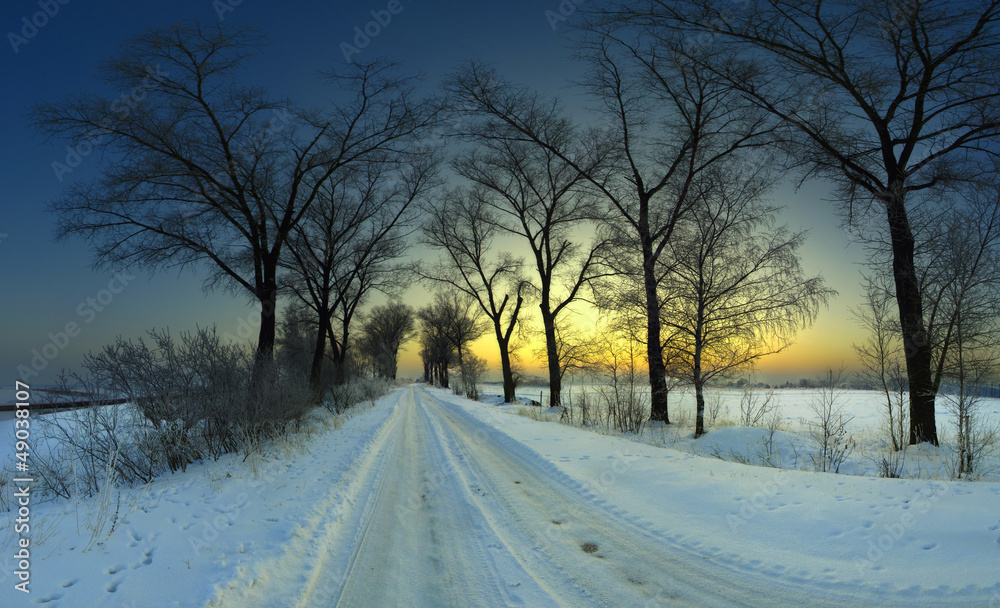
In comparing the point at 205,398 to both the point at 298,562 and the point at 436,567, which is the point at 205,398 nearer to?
the point at 298,562

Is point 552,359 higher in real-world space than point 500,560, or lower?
higher

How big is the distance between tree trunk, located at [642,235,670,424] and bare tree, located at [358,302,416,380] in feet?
137

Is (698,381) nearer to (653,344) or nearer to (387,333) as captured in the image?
(653,344)

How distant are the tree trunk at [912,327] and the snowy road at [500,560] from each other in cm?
934

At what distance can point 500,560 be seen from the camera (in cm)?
400

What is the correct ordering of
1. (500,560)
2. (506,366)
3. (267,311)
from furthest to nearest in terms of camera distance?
(506,366) → (267,311) → (500,560)

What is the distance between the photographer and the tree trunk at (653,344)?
545 inches

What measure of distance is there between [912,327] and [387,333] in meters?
53.5

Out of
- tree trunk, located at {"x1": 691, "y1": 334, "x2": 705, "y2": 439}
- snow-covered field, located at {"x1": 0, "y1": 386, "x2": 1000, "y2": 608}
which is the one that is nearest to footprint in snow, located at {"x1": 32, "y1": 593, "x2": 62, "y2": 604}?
snow-covered field, located at {"x1": 0, "y1": 386, "x2": 1000, "y2": 608}

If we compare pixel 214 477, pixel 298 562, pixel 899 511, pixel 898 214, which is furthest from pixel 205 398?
pixel 898 214

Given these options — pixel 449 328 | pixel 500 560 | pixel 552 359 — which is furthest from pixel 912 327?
pixel 449 328

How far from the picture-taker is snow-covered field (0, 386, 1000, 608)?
3361 millimetres

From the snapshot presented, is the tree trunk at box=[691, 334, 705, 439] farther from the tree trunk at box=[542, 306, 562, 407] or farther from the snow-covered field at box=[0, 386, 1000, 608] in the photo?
the tree trunk at box=[542, 306, 562, 407]

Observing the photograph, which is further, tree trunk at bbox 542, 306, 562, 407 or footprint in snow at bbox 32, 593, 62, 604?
tree trunk at bbox 542, 306, 562, 407
